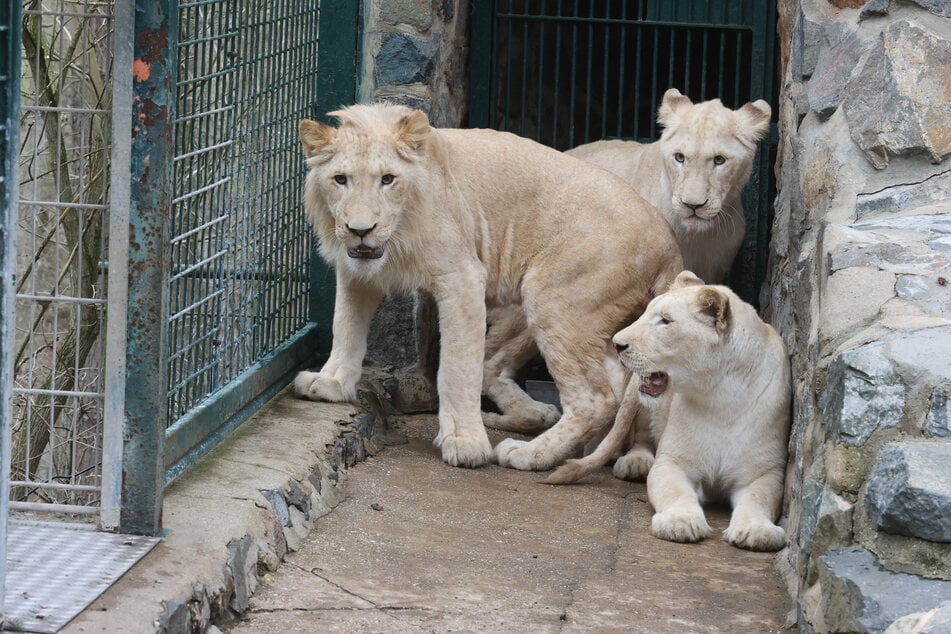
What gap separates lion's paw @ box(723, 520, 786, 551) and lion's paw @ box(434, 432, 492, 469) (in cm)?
127

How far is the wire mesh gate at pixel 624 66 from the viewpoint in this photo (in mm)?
7051

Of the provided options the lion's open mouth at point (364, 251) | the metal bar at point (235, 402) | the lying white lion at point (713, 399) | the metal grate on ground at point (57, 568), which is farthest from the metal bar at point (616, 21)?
the metal grate on ground at point (57, 568)

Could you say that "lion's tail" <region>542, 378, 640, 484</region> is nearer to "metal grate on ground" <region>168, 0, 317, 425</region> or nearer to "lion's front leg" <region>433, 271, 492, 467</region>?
"lion's front leg" <region>433, 271, 492, 467</region>

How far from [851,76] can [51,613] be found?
3.29 metres

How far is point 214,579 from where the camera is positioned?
351cm

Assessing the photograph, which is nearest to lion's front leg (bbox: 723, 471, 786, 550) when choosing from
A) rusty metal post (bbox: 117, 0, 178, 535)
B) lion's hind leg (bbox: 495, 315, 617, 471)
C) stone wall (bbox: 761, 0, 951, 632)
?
stone wall (bbox: 761, 0, 951, 632)

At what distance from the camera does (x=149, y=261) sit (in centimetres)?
352

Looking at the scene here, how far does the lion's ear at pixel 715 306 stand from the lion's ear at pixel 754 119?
5.53 ft

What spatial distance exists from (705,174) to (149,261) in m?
3.18

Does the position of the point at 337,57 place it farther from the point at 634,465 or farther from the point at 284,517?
the point at 284,517

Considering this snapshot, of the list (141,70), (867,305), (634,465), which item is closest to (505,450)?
(634,465)

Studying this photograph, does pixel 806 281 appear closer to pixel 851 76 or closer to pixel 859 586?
pixel 851 76

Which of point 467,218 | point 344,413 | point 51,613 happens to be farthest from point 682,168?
point 51,613

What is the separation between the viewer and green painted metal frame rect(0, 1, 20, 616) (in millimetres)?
2648
